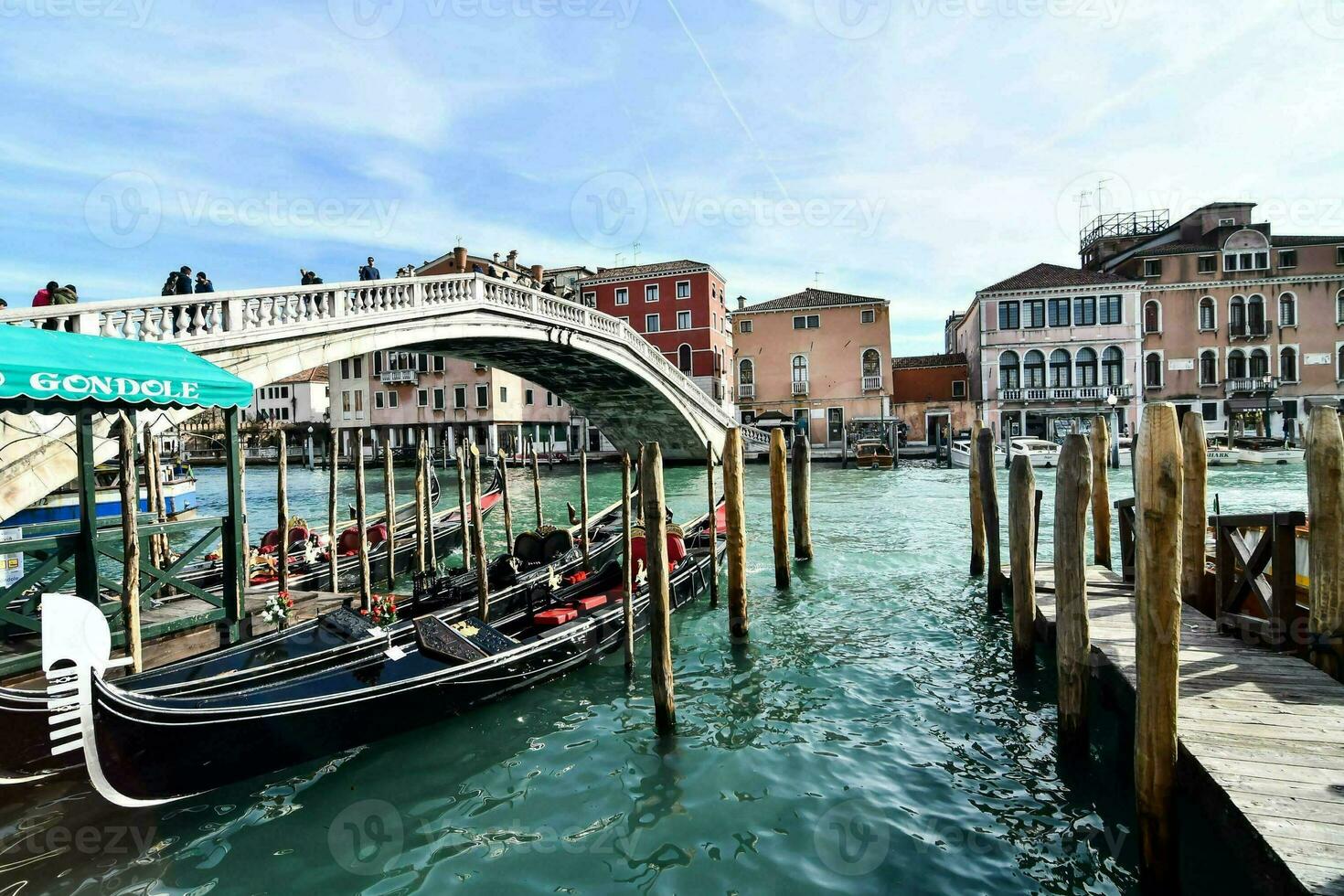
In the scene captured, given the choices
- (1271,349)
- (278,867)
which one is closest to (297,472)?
(278,867)

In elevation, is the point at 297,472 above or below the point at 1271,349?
below

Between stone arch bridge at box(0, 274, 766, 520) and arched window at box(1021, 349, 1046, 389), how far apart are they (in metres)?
13.4

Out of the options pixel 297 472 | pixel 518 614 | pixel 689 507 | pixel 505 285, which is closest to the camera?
pixel 518 614

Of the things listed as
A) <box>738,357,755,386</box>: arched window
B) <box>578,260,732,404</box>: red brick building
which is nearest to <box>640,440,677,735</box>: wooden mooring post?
<box>578,260,732,404</box>: red brick building

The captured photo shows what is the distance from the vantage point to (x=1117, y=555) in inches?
410

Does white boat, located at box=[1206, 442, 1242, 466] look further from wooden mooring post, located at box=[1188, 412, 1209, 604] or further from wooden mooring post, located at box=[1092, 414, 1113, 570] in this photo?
wooden mooring post, located at box=[1188, 412, 1209, 604]

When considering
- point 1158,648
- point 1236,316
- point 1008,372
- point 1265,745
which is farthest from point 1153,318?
point 1158,648

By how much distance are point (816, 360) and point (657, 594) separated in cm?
2757

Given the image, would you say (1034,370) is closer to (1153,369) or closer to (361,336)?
(1153,369)

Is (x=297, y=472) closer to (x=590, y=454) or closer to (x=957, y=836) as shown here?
(x=590, y=454)

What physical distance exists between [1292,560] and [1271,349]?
30.6 meters

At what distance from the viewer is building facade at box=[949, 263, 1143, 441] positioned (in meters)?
28.0

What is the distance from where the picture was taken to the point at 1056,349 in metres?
28.7

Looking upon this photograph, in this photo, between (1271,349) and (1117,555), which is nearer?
(1117,555)
